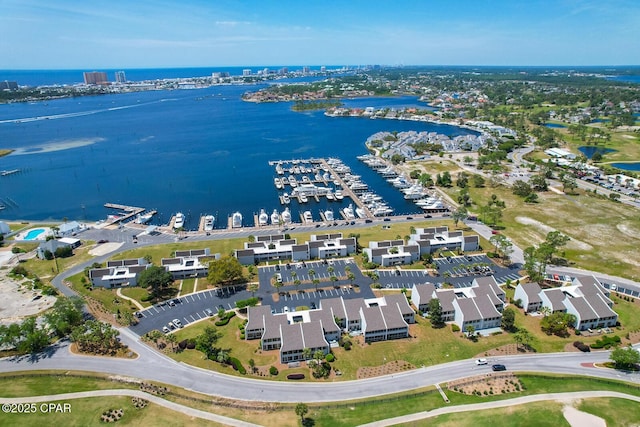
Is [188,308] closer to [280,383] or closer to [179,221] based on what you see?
[280,383]

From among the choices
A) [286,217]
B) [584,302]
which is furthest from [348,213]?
[584,302]

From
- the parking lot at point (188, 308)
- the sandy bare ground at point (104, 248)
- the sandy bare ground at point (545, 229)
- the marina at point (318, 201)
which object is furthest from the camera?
the marina at point (318, 201)

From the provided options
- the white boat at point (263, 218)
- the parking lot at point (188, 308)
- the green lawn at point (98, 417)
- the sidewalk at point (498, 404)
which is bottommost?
the parking lot at point (188, 308)

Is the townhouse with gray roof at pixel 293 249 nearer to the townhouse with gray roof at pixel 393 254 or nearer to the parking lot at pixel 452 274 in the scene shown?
the townhouse with gray roof at pixel 393 254

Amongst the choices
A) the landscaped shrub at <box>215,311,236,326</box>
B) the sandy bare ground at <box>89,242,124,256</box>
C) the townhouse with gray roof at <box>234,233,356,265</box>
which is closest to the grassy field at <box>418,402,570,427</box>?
the landscaped shrub at <box>215,311,236,326</box>

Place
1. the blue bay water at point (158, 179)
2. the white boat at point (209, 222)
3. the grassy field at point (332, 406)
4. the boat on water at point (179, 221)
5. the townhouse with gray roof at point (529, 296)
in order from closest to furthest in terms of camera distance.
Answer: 1. the grassy field at point (332, 406)
2. the townhouse with gray roof at point (529, 296)
3. the white boat at point (209, 222)
4. the boat on water at point (179, 221)
5. the blue bay water at point (158, 179)

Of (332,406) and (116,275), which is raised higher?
(116,275)

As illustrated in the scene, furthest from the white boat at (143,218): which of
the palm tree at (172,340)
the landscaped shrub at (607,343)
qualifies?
the landscaped shrub at (607,343)

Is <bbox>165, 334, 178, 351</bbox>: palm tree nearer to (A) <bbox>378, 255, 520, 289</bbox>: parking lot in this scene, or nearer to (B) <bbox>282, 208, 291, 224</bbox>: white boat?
(A) <bbox>378, 255, 520, 289</bbox>: parking lot
